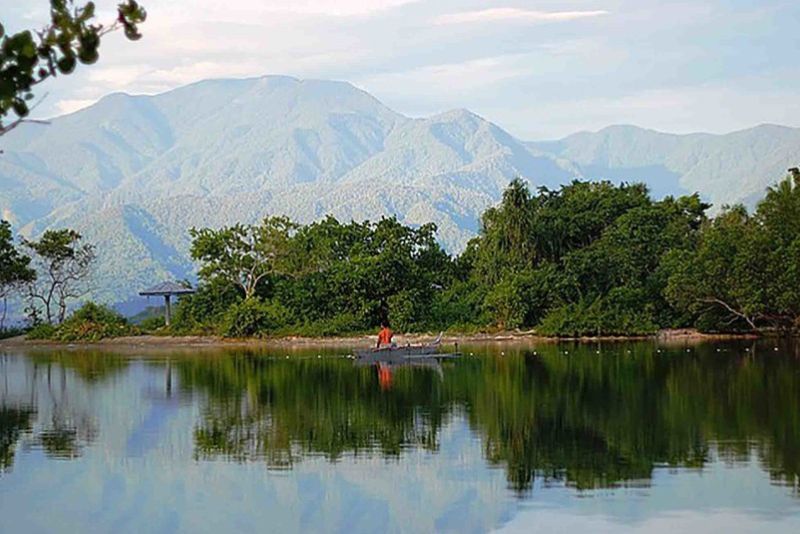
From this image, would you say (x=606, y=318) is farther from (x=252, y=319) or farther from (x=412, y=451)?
(x=412, y=451)

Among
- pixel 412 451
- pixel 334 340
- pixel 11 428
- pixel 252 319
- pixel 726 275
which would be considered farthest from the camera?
pixel 252 319

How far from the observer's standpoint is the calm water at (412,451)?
46.6 feet

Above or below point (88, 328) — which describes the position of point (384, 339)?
below

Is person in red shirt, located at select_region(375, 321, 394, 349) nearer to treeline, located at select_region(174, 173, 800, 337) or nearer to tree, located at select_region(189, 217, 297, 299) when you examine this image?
treeline, located at select_region(174, 173, 800, 337)

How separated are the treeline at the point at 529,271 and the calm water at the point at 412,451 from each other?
1406 centimetres

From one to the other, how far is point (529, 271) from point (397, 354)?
13972 mm

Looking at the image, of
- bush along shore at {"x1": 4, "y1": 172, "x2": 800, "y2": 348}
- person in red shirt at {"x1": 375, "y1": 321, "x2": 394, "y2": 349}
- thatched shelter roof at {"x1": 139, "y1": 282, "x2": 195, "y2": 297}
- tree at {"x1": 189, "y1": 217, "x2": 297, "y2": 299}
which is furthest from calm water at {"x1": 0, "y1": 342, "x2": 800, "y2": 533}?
thatched shelter roof at {"x1": 139, "y1": 282, "x2": 195, "y2": 297}

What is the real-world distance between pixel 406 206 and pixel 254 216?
1901 cm

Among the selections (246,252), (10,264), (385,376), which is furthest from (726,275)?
(10,264)

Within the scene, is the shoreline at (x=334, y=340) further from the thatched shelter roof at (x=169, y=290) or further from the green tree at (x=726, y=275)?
the thatched shelter roof at (x=169, y=290)

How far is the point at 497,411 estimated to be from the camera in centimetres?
2359

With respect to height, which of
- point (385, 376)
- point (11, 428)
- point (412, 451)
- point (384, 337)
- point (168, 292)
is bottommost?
point (412, 451)

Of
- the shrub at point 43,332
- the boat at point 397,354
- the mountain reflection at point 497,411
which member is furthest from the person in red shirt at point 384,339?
the shrub at point 43,332

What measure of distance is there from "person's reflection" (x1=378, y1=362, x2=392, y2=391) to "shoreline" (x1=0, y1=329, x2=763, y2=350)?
10.4 m
